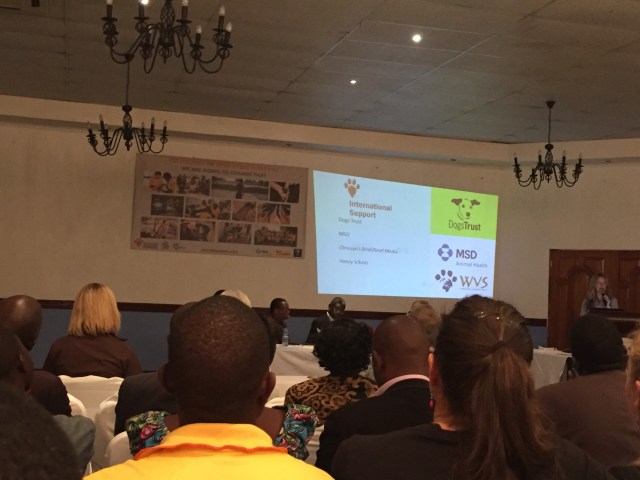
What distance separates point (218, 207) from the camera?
10539 mm

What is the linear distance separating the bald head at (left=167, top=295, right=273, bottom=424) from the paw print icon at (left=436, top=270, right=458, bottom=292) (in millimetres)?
10348

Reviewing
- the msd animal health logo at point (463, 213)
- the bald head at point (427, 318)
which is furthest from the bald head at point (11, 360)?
the msd animal health logo at point (463, 213)

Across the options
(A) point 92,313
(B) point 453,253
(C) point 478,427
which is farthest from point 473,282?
(C) point 478,427

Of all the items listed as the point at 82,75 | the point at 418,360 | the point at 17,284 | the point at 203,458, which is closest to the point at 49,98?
the point at 82,75

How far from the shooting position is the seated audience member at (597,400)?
9.25 ft

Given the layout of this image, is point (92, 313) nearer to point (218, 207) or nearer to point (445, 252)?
point (218, 207)

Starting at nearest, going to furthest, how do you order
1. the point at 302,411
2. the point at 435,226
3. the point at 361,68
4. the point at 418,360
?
the point at 302,411 < the point at 418,360 < the point at 361,68 < the point at 435,226

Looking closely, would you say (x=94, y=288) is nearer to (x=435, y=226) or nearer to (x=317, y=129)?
(x=317, y=129)

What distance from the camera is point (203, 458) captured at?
3.72 feet

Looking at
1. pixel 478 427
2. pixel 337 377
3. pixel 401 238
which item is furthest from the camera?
pixel 401 238

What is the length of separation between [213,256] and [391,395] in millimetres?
8271

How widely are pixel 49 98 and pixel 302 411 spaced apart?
8.47 m

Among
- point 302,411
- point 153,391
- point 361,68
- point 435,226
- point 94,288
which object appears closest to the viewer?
point 302,411

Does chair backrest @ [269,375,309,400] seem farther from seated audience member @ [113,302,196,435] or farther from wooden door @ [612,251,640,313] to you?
wooden door @ [612,251,640,313]
